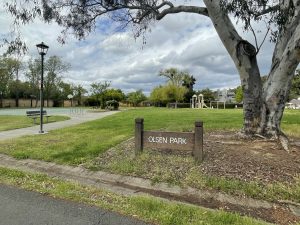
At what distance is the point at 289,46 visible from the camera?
7.36 meters

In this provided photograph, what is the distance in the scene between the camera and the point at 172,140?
22.8 ft

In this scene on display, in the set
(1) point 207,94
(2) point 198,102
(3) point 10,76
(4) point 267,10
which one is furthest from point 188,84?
(4) point 267,10

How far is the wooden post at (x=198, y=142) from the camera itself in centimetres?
668

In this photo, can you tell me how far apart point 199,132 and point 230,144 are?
1.65 meters

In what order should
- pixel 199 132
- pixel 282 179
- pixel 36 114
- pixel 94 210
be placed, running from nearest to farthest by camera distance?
pixel 94 210 → pixel 282 179 → pixel 199 132 → pixel 36 114

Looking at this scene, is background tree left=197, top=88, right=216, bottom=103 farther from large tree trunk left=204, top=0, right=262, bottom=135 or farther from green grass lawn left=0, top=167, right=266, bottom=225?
green grass lawn left=0, top=167, right=266, bottom=225

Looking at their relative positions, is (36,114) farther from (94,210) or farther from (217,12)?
(94,210)

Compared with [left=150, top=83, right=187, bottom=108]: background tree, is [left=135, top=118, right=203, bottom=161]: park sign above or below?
below

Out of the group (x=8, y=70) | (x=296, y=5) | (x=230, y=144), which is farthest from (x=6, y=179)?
(x=8, y=70)

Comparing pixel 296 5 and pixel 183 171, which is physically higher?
pixel 296 5

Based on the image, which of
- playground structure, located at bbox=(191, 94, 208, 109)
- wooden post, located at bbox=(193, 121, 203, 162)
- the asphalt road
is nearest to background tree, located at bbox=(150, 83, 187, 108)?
playground structure, located at bbox=(191, 94, 208, 109)

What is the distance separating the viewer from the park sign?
22.0 ft

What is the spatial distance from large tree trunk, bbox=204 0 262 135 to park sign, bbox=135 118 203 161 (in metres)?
2.35

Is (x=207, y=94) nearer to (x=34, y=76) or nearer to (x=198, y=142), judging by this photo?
(x=34, y=76)
